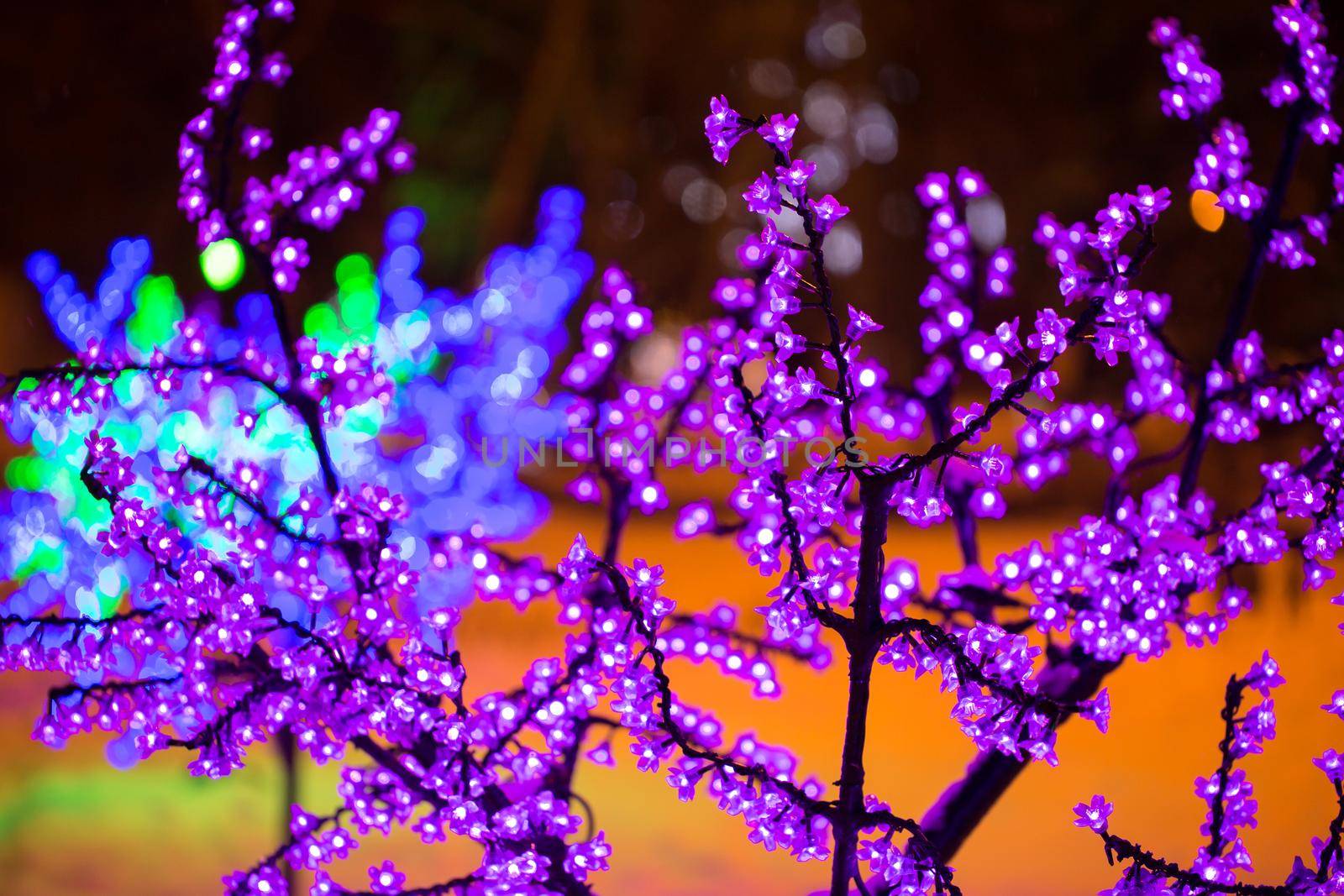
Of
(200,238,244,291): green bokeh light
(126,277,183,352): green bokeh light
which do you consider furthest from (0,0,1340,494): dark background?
(200,238,244,291): green bokeh light

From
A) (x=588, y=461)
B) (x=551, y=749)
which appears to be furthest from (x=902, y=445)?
(x=551, y=749)

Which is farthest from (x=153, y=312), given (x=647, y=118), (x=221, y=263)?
(x=647, y=118)

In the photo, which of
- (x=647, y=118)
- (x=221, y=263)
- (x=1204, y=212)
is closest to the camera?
(x=1204, y=212)

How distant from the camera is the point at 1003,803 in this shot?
354cm

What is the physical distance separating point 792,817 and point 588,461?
0.87m

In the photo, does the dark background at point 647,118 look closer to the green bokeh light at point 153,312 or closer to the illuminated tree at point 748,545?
the green bokeh light at point 153,312

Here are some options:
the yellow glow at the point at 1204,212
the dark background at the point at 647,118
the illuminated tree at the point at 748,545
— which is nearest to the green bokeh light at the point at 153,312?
the dark background at the point at 647,118

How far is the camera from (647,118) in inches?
175

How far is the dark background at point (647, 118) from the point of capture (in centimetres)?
336

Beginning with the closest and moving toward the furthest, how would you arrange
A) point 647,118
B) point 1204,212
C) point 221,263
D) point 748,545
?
1. point 748,545
2. point 1204,212
3. point 221,263
4. point 647,118

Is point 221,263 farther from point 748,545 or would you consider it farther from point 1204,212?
point 1204,212

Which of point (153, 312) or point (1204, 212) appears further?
point (153, 312)

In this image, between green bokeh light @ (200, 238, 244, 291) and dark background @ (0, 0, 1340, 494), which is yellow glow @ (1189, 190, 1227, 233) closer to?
dark background @ (0, 0, 1340, 494)

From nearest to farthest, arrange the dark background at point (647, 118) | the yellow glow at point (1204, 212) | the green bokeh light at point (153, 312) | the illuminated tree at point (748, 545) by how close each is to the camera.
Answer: the illuminated tree at point (748, 545)
the yellow glow at point (1204, 212)
the green bokeh light at point (153, 312)
the dark background at point (647, 118)
